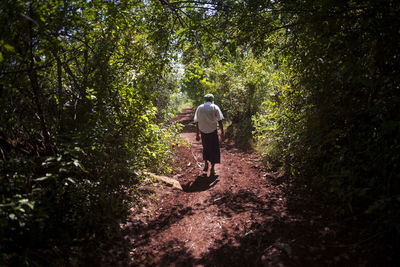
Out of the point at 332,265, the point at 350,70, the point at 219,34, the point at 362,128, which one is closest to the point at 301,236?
the point at 332,265

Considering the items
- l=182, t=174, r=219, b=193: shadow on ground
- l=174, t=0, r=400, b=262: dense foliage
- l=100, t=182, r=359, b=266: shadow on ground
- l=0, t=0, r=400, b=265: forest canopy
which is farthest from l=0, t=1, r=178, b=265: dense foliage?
l=174, t=0, r=400, b=262: dense foliage

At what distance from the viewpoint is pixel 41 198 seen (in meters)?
2.31

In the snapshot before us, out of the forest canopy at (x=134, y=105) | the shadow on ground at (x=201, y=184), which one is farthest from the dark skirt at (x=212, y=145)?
the forest canopy at (x=134, y=105)

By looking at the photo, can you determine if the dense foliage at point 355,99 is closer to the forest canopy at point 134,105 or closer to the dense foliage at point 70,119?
the forest canopy at point 134,105

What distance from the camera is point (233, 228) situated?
→ 320 cm

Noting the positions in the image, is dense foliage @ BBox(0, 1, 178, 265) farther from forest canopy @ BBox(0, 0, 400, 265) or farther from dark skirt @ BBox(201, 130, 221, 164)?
dark skirt @ BBox(201, 130, 221, 164)

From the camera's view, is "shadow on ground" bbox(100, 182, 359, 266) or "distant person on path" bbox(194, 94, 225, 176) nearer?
"shadow on ground" bbox(100, 182, 359, 266)

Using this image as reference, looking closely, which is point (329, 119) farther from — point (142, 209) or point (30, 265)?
point (30, 265)

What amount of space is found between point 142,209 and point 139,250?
3.07ft

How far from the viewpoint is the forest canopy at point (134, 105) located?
204 cm

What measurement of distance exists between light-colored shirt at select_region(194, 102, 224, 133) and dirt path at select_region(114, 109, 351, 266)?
147 centimetres

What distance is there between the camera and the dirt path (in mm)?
2422

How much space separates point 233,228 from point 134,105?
8.35 ft

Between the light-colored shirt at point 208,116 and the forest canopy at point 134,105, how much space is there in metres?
1.50
